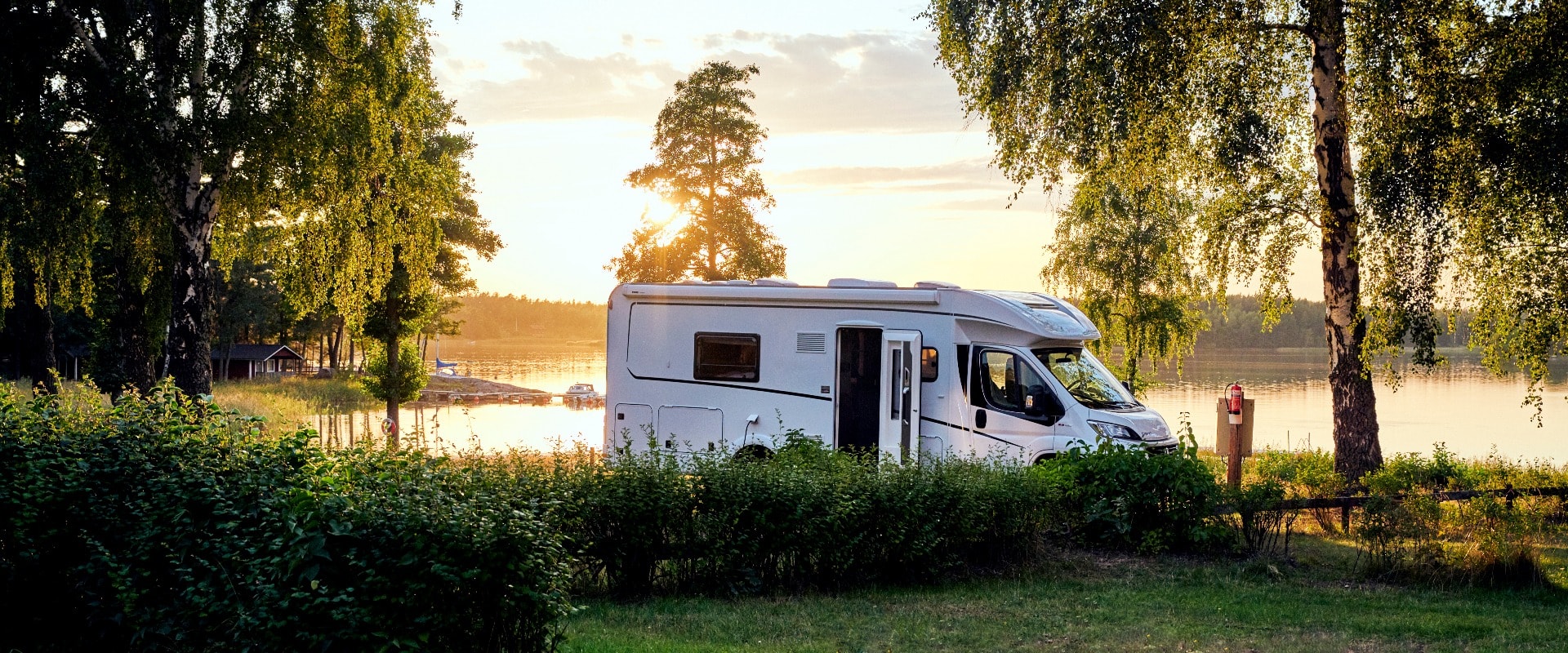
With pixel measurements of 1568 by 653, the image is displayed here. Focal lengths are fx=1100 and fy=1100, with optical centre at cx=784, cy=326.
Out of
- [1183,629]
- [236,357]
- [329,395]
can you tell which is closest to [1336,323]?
[1183,629]

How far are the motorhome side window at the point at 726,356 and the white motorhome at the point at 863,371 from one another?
0.05ft

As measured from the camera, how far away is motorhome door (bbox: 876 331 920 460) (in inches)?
482

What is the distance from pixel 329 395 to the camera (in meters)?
51.8

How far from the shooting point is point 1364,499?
380 inches

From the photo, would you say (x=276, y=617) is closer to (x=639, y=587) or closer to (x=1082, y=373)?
(x=639, y=587)

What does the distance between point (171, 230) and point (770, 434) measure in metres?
9.08

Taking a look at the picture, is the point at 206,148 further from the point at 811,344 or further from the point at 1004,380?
the point at 1004,380

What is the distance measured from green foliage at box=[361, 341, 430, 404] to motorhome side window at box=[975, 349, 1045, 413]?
26.7 meters

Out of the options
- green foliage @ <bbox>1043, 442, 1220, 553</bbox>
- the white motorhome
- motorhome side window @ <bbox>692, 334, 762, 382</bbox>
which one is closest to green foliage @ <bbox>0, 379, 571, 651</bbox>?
green foliage @ <bbox>1043, 442, 1220, 553</bbox>

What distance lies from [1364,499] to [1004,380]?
3.72 meters

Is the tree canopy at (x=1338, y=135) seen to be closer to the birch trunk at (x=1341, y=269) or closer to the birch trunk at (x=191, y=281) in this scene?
the birch trunk at (x=1341, y=269)

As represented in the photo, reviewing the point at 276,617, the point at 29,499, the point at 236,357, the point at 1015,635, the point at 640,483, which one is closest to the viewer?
the point at 276,617

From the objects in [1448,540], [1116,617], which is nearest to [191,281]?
[1116,617]

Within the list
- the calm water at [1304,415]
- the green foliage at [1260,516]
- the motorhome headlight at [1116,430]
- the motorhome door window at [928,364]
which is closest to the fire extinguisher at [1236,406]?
the motorhome headlight at [1116,430]
